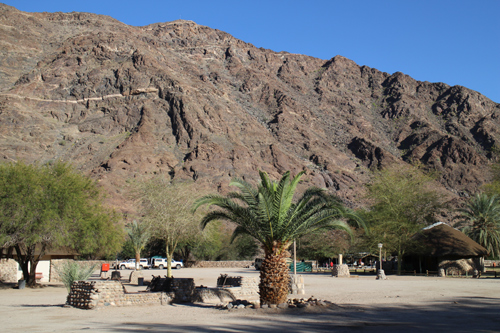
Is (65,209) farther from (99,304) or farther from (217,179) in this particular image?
(217,179)

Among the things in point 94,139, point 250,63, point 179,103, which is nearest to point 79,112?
point 94,139

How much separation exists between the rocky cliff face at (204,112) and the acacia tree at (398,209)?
4366 centimetres

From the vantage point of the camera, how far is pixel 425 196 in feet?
130

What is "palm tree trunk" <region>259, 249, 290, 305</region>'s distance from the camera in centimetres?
1449

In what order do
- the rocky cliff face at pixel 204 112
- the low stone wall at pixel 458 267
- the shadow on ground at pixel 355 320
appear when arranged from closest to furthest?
the shadow on ground at pixel 355 320, the low stone wall at pixel 458 267, the rocky cliff face at pixel 204 112

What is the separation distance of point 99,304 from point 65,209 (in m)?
10.8

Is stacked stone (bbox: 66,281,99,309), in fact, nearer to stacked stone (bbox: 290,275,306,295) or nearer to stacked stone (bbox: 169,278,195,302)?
stacked stone (bbox: 169,278,195,302)

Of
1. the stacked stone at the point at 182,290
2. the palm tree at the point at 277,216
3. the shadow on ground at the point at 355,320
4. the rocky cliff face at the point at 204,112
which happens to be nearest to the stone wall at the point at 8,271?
the stacked stone at the point at 182,290

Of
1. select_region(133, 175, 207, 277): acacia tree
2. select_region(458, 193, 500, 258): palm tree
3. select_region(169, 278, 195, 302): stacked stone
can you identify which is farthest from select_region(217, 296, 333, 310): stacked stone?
select_region(458, 193, 500, 258): palm tree

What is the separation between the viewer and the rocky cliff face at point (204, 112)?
88.8 metres

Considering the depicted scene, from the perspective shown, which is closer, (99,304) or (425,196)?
(99,304)

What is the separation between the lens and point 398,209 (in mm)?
38625

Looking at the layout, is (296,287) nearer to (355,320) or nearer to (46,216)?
(355,320)

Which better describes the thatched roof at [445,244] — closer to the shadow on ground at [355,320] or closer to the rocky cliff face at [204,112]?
the shadow on ground at [355,320]
